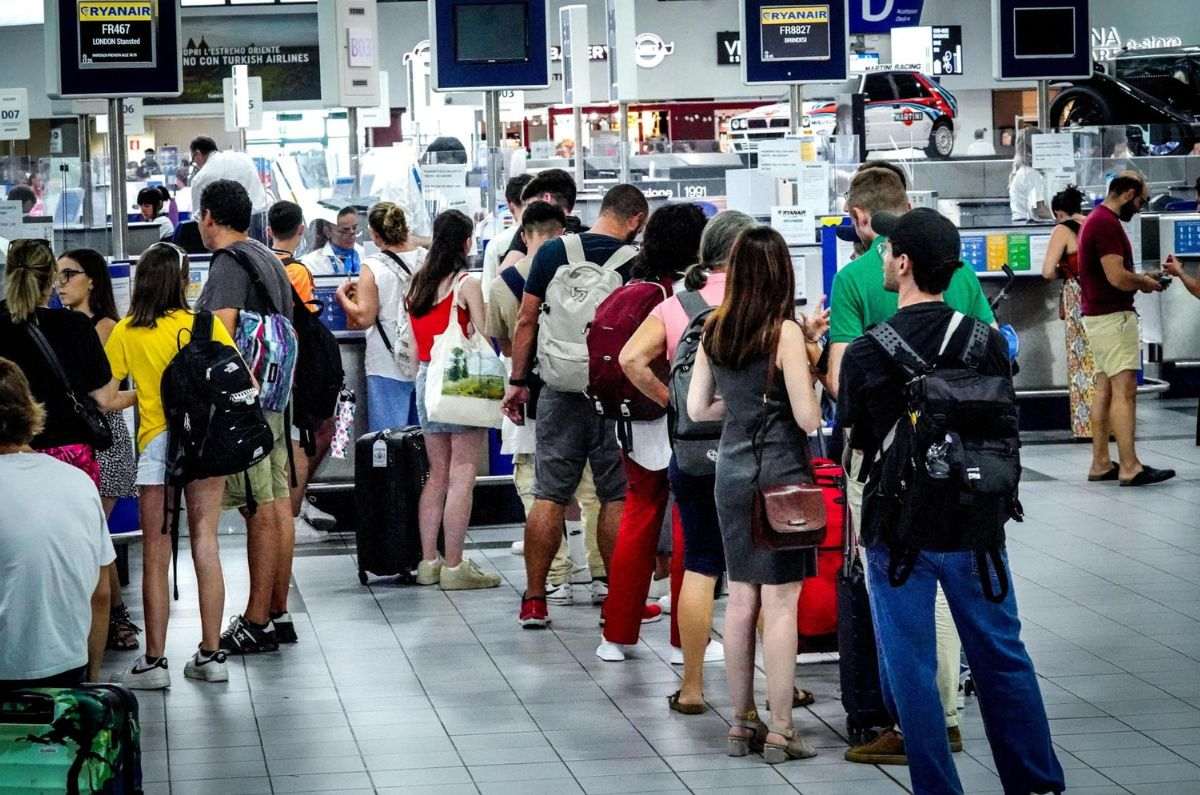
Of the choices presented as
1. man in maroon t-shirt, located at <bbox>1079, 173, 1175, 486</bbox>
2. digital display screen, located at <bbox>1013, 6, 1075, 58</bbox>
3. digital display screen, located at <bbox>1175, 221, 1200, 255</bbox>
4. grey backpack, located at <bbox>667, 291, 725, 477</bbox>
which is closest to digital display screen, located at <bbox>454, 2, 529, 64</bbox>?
man in maroon t-shirt, located at <bbox>1079, 173, 1175, 486</bbox>

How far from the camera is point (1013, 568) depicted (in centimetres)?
794

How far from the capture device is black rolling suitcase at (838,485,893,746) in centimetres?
533

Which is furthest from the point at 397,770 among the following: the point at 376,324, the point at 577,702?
the point at 376,324

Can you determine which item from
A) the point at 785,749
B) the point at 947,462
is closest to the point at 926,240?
the point at 947,462

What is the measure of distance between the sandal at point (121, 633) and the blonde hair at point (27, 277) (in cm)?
155

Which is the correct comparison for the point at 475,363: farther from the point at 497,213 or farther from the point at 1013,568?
the point at 497,213

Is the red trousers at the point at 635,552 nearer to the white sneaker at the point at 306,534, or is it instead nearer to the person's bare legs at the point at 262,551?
the person's bare legs at the point at 262,551

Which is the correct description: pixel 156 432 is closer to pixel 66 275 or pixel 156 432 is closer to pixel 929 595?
pixel 66 275

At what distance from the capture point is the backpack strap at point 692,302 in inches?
224

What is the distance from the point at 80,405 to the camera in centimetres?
571

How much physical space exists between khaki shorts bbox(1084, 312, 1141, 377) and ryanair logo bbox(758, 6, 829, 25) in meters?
2.83

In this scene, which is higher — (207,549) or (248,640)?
(207,549)

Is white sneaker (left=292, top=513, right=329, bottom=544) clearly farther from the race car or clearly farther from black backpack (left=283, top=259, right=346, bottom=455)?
the race car

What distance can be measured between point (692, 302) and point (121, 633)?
262cm
